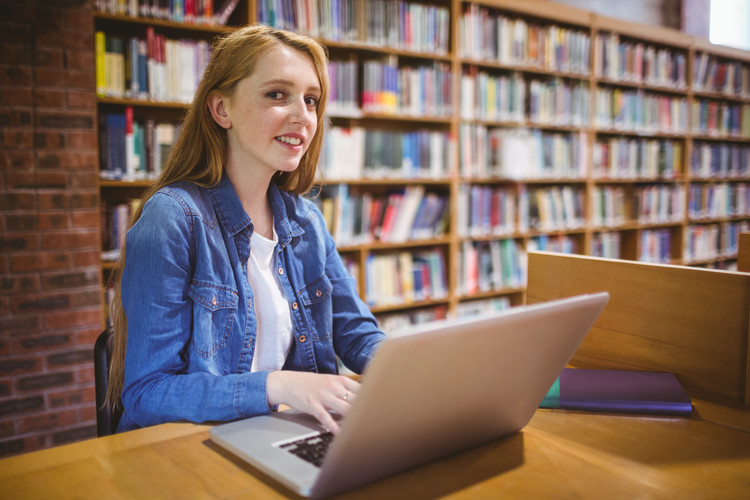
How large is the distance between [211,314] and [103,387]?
26 centimetres

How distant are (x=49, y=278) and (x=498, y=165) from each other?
8.01 ft

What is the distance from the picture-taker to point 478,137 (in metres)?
3.28

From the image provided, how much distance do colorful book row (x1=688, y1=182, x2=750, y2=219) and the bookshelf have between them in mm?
43

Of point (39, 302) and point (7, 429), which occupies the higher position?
point (39, 302)

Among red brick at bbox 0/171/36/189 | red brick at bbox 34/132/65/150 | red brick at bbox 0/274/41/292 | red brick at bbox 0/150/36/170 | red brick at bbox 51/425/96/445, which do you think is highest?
red brick at bbox 34/132/65/150

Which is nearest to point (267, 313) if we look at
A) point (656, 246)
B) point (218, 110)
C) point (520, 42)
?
point (218, 110)

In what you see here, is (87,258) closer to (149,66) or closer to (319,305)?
(149,66)

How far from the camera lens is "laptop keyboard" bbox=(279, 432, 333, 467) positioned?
2.27 feet

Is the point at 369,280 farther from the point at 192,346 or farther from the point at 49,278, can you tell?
the point at 192,346

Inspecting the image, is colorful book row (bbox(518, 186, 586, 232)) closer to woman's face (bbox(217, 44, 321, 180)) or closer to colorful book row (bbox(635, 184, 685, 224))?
colorful book row (bbox(635, 184, 685, 224))

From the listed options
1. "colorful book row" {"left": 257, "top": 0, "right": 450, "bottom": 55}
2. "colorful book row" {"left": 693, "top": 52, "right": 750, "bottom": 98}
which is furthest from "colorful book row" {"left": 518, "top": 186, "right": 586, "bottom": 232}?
"colorful book row" {"left": 693, "top": 52, "right": 750, "bottom": 98}

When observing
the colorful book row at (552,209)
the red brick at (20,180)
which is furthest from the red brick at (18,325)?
the colorful book row at (552,209)

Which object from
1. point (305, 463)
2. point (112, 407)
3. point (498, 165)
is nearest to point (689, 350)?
point (305, 463)

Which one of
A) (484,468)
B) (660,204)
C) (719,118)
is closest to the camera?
(484,468)
